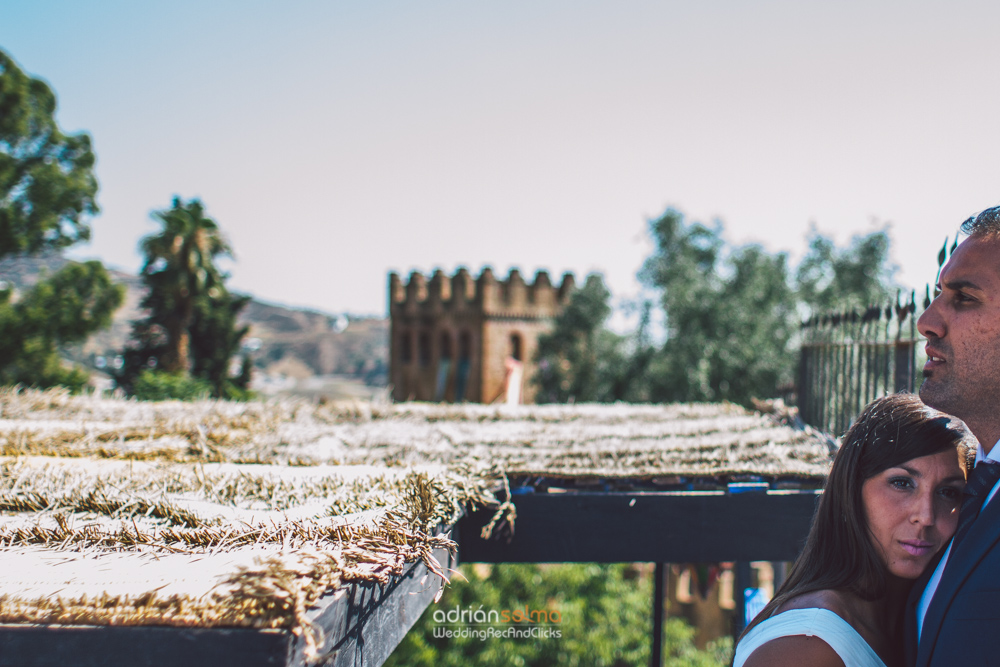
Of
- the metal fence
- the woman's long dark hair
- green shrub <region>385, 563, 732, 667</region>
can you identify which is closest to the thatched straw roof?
the metal fence

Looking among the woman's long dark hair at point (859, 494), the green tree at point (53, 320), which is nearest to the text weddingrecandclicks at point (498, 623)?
the woman's long dark hair at point (859, 494)

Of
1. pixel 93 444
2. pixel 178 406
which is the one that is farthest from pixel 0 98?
pixel 93 444

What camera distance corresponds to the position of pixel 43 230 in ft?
83.6

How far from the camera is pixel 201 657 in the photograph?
56.9 inches

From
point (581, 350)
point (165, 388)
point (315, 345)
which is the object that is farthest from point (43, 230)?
point (315, 345)

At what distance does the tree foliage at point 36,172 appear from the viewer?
2444cm

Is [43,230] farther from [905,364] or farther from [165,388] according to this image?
[905,364]

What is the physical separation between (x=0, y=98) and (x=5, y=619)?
30345mm

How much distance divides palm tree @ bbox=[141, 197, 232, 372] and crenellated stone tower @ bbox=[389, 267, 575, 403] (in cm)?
987

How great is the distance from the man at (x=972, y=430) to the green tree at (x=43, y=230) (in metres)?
27.4

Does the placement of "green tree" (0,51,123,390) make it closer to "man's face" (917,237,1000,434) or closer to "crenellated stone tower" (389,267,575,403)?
"crenellated stone tower" (389,267,575,403)

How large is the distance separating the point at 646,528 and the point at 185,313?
24.7 meters

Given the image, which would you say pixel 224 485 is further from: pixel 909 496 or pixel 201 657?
pixel 909 496

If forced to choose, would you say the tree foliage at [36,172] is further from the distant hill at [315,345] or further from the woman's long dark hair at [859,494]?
the distant hill at [315,345]
